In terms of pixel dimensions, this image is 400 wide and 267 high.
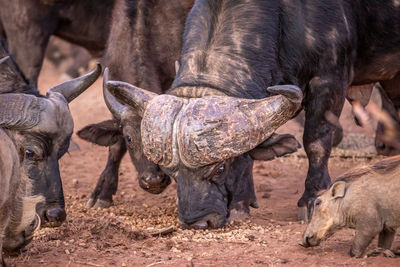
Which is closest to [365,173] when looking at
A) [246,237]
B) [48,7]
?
[246,237]

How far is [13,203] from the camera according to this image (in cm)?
484

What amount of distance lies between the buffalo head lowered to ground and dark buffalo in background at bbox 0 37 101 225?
838 millimetres

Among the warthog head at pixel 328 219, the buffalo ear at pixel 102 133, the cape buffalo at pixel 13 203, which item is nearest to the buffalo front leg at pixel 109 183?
the buffalo ear at pixel 102 133

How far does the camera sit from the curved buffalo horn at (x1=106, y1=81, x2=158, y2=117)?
6094 millimetres

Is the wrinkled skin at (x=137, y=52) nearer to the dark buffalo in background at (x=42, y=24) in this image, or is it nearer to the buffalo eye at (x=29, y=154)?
the buffalo eye at (x=29, y=154)

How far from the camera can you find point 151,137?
5730mm

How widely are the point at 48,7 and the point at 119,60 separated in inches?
94.0

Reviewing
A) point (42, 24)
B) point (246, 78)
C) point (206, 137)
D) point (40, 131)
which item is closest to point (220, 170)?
point (206, 137)

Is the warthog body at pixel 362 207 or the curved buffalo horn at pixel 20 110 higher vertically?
the curved buffalo horn at pixel 20 110

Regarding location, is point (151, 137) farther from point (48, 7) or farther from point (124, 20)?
point (48, 7)

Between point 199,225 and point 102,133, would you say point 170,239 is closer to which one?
point 199,225

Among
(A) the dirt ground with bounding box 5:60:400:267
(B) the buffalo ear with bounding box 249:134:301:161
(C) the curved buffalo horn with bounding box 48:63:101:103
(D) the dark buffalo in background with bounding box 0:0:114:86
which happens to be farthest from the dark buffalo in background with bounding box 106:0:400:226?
(D) the dark buffalo in background with bounding box 0:0:114:86

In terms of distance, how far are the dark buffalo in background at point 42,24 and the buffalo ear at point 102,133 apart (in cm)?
252

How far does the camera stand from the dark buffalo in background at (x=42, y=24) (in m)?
9.49
